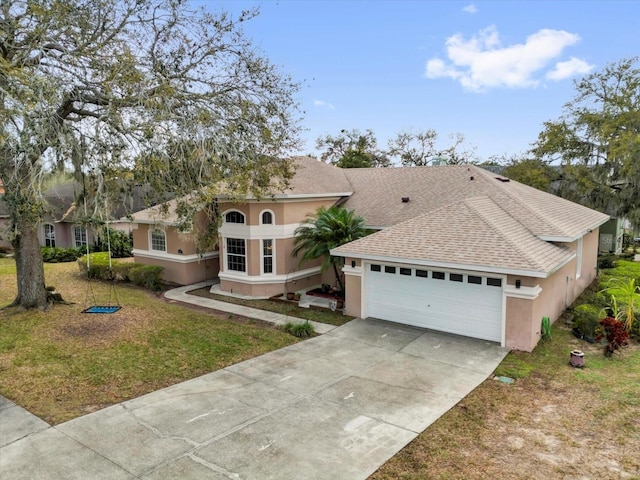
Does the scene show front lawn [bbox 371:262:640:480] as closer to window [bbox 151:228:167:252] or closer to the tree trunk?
the tree trunk

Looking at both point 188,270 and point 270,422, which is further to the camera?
point 188,270

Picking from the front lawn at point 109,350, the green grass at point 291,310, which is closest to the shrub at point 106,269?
the front lawn at point 109,350

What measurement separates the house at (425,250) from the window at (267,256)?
0.15 ft

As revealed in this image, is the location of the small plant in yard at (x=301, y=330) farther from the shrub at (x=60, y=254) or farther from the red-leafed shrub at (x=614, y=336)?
the shrub at (x=60, y=254)

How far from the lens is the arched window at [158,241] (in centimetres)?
2084

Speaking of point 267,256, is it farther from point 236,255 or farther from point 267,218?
point 267,218

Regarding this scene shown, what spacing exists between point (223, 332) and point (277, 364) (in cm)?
319

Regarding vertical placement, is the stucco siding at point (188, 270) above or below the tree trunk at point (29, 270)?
below

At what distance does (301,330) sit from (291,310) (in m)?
2.80

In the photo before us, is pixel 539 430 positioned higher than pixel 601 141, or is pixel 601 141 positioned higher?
pixel 601 141

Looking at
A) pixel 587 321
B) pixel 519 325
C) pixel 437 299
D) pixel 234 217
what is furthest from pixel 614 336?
pixel 234 217

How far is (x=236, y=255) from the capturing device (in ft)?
59.6

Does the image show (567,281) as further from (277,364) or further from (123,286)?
(123,286)

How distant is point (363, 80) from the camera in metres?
25.0
